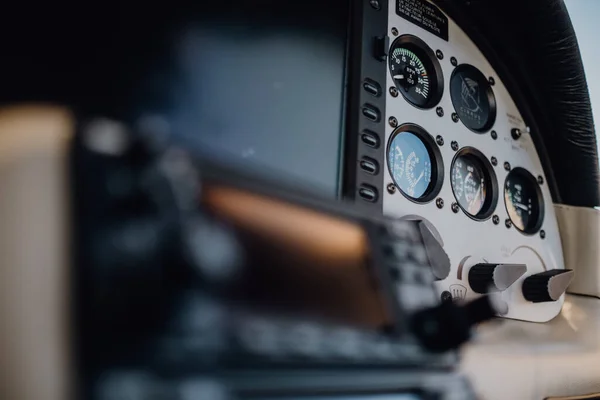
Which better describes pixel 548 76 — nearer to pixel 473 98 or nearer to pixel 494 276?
pixel 473 98

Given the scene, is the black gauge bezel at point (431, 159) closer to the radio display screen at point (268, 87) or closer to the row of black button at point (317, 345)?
the radio display screen at point (268, 87)

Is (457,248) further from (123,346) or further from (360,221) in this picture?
(123,346)

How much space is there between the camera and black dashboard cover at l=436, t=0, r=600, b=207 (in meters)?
1.52

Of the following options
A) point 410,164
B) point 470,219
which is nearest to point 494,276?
point 470,219

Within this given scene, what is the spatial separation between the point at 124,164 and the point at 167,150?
0.11 ft

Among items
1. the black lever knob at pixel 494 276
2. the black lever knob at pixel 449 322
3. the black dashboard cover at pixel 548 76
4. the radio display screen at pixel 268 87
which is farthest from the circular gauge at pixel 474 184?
the black lever knob at pixel 449 322

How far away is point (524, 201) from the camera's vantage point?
5.54 feet

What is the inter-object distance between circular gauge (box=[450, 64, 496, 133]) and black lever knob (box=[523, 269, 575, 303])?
0.36 meters

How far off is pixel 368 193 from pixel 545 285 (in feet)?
1.86

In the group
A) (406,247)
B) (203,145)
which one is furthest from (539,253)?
(406,247)

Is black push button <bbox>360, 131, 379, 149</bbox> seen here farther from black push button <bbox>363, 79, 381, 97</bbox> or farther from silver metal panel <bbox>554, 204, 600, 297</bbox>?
silver metal panel <bbox>554, 204, 600, 297</bbox>

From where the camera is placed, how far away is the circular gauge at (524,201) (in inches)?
64.2

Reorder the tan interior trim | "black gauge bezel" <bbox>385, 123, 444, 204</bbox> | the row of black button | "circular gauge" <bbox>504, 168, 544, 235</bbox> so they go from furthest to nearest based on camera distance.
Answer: "circular gauge" <bbox>504, 168, 544, 235</bbox>, "black gauge bezel" <bbox>385, 123, 444, 204</bbox>, the row of black button, the tan interior trim

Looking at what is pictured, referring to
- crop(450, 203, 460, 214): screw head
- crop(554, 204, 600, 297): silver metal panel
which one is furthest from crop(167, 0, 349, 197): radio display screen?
crop(554, 204, 600, 297): silver metal panel
